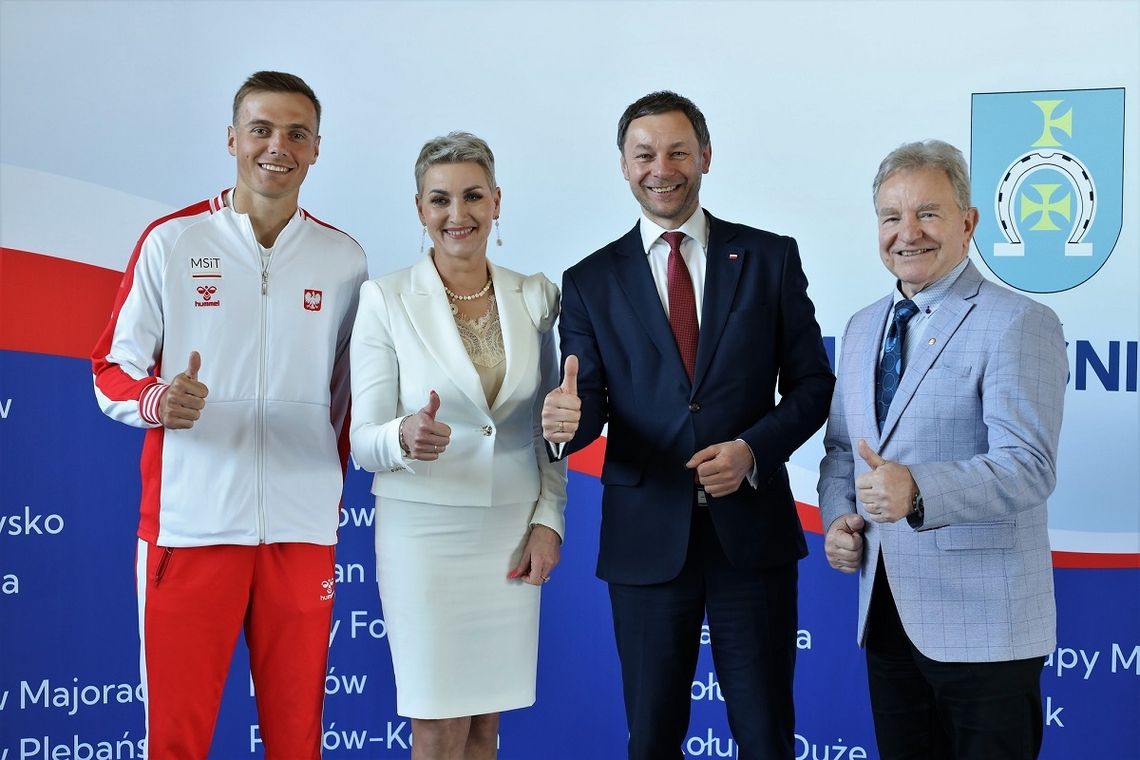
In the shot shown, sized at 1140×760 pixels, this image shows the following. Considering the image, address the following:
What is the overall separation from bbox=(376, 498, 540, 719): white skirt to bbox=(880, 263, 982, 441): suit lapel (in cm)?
90

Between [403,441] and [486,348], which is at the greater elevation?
[486,348]

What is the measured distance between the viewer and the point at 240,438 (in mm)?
2383

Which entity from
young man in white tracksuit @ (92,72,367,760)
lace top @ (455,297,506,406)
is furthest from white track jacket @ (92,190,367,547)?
lace top @ (455,297,506,406)

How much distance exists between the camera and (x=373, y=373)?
2334 millimetres

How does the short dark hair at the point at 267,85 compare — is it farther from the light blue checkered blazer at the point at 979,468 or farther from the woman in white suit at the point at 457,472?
the light blue checkered blazer at the point at 979,468

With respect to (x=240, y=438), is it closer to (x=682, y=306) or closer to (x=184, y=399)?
(x=184, y=399)

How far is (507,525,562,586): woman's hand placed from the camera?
2395mm

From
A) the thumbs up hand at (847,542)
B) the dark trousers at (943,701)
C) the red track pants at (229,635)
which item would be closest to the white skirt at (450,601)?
the red track pants at (229,635)

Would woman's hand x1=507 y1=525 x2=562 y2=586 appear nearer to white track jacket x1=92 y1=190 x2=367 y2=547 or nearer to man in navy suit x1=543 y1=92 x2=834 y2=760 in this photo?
man in navy suit x1=543 y1=92 x2=834 y2=760

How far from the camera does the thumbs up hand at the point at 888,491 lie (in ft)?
6.02

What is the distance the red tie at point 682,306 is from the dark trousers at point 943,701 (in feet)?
2.01

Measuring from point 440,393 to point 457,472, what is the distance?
0.19 m

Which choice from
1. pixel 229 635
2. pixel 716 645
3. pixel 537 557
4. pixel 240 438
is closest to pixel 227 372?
pixel 240 438

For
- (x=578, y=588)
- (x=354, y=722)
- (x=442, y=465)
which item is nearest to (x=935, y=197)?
Answer: (x=442, y=465)
